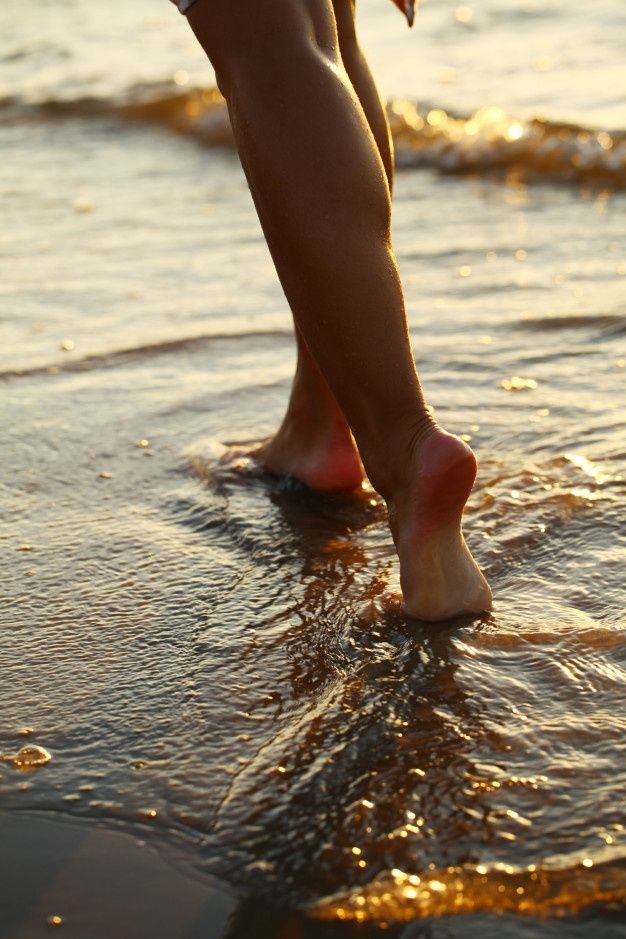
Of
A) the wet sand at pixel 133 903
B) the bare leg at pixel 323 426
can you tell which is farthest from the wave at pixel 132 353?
the wet sand at pixel 133 903

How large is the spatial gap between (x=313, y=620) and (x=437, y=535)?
21cm

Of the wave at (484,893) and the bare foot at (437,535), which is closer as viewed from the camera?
the wave at (484,893)

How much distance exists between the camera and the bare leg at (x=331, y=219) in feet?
5.16

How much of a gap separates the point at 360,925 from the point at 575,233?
10.1 ft

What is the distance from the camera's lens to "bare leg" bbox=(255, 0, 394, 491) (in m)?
2.16

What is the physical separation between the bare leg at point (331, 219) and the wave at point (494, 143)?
309cm

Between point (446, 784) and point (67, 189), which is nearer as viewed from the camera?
point (446, 784)

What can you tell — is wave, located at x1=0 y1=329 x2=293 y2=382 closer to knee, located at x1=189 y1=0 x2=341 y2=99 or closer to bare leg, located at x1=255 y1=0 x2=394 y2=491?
bare leg, located at x1=255 y1=0 x2=394 y2=491

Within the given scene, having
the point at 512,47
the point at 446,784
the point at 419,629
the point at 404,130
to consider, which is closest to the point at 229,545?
the point at 419,629

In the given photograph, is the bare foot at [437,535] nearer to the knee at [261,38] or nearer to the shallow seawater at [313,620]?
the shallow seawater at [313,620]

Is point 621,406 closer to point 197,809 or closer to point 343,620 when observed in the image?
point 343,620

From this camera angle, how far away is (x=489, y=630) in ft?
5.46

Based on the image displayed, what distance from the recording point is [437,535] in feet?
5.50

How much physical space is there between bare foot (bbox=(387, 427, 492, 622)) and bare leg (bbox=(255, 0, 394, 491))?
0.53 metres
